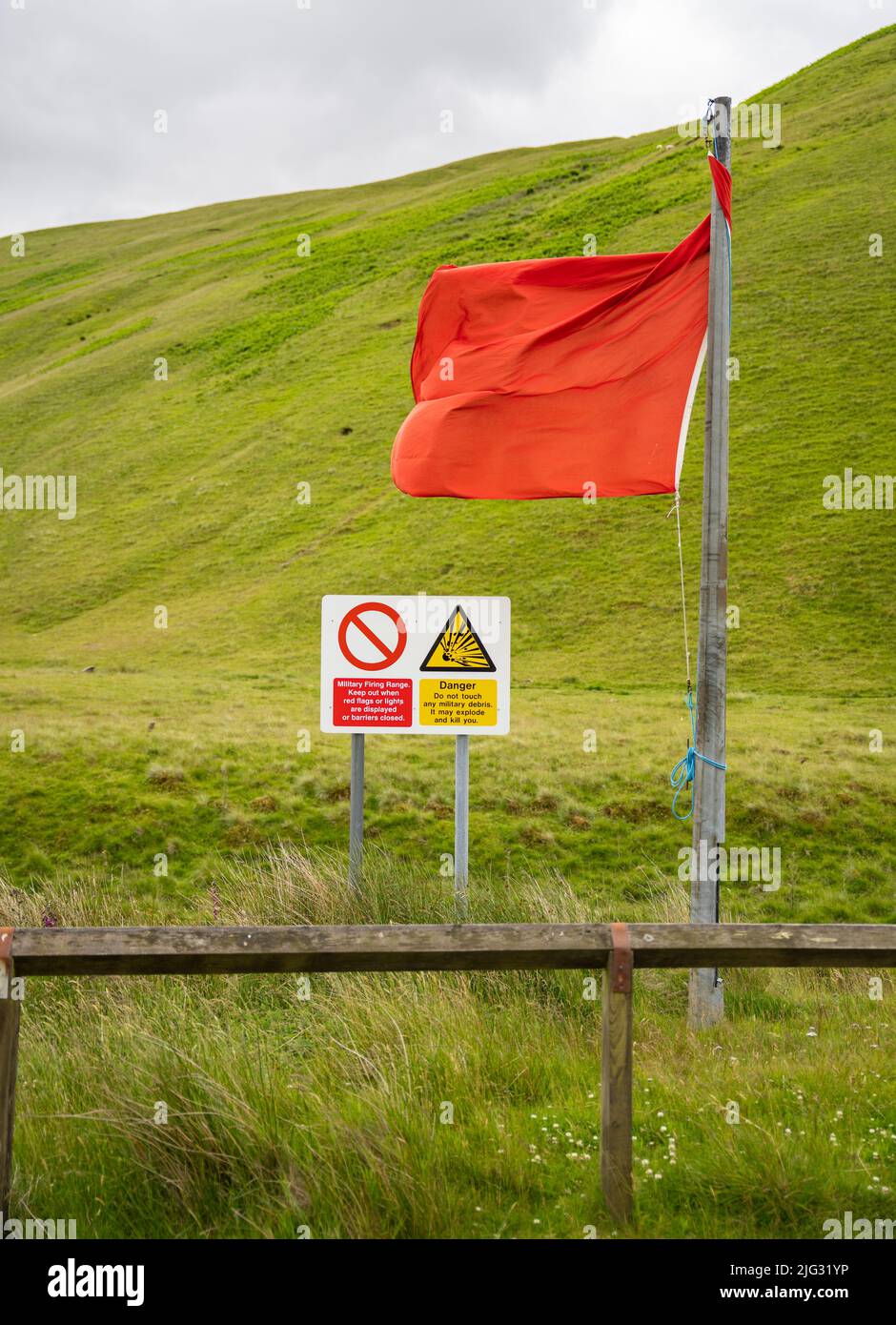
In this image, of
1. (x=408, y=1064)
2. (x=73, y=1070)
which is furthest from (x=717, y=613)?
(x=73, y=1070)

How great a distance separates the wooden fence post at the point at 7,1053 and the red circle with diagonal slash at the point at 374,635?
6461mm

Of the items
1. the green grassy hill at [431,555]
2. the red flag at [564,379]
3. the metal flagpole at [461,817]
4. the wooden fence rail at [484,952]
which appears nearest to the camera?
the wooden fence rail at [484,952]

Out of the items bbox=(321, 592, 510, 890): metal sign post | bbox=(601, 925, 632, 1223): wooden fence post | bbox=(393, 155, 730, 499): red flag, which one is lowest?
bbox=(601, 925, 632, 1223): wooden fence post

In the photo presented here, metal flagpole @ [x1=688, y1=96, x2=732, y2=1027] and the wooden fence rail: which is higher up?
metal flagpole @ [x1=688, y1=96, x2=732, y2=1027]

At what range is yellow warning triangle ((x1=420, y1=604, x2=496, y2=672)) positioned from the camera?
400 inches

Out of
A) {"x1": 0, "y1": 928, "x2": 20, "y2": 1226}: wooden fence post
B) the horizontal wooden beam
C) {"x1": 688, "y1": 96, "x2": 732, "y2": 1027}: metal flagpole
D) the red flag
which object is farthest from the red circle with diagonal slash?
{"x1": 0, "y1": 928, "x2": 20, "y2": 1226}: wooden fence post

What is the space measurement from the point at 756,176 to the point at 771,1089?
6690 cm

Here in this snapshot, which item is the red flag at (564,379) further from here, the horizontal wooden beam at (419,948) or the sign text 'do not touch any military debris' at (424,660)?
the horizontal wooden beam at (419,948)

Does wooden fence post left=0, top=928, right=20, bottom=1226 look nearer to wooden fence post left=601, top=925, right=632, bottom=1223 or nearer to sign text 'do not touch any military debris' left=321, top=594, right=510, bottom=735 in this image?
wooden fence post left=601, top=925, right=632, bottom=1223

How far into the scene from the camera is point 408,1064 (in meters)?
5.09

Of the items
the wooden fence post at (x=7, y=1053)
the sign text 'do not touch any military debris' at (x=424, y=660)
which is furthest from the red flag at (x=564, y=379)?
the wooden fence post at (x=7, y=1053)

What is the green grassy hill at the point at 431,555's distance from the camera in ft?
51.1

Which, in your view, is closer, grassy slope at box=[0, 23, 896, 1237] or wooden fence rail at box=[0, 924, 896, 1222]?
wooden fence rail at box=[0, 924, 896, 1222]

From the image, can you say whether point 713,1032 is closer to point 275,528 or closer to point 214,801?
point 214,801
